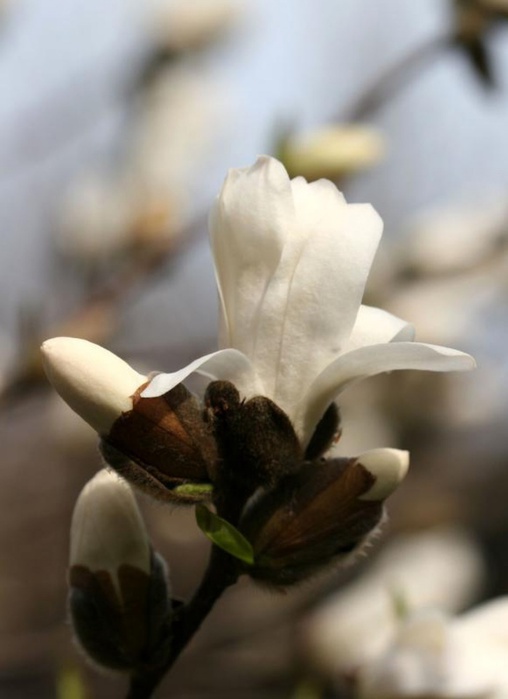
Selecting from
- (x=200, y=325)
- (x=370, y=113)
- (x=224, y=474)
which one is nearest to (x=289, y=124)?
(x=370, y=113)

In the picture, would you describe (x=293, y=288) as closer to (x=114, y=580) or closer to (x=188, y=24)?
(x=114, y=580)

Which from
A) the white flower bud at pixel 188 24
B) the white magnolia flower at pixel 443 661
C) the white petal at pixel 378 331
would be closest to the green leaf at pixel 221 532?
the white petal at pixel 378 331

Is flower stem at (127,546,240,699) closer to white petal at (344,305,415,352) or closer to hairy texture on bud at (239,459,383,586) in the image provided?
hairy texture on bud at (239,459,383,586)

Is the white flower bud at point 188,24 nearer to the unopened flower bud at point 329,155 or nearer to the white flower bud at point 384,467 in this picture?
the unopened flower bud at point 329,155

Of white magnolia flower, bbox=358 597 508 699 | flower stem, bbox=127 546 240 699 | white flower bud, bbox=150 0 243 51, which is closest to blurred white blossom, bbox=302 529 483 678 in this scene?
white magnolia flower, bbox=358 597 508 699

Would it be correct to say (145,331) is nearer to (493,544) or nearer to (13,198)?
(13,198)
